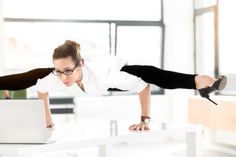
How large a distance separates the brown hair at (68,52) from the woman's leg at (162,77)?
0.37m

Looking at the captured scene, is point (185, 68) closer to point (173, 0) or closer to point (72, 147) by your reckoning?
point (173, 0)

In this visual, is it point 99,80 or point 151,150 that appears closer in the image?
point 99,80

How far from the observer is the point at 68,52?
2.22m

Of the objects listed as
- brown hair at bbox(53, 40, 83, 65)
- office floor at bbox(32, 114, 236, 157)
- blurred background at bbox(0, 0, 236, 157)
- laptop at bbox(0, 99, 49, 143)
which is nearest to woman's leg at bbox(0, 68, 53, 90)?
brown hair at bbox(53, 40, 83, 65)

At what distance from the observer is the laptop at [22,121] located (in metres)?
1.76

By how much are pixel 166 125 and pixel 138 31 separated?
4.03 meters

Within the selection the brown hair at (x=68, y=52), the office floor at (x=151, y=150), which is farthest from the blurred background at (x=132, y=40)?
the brown hair at (x=68, y=52)

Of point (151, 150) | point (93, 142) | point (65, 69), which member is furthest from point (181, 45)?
point (93, 142)

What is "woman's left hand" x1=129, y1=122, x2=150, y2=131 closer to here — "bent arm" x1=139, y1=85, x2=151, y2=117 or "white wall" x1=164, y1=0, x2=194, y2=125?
"bent arm" x1=139, y1=85, x2=151, y2=117

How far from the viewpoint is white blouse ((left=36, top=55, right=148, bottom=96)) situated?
2426mm

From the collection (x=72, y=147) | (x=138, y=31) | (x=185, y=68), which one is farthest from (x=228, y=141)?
(x=72, y=147)

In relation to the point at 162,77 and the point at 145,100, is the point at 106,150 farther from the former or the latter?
the point at 162,77

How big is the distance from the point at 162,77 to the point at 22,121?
1049mm

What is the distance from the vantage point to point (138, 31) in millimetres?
6270
